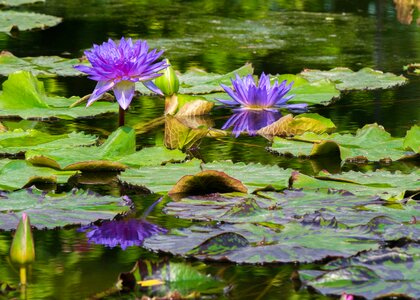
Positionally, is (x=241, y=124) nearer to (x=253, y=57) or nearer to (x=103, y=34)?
(x=253, y=57)

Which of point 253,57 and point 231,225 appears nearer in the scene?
point 231,225

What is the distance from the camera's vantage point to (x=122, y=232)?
2.14m

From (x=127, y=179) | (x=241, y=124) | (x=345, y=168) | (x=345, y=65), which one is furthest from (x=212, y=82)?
(x=127, y=179)

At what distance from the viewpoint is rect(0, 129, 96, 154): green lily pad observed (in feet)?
9.49

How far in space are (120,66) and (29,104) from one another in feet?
2.32

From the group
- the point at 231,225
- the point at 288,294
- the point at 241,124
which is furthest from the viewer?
the point at 241,124

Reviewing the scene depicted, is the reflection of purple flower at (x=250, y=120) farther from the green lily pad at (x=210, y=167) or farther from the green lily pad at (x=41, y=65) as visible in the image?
the green lily pad at (x=41, y=65)

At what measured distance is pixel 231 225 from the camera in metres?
2.10

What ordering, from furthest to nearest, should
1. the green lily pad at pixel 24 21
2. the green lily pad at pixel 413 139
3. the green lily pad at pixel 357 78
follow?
the green lily pad at pixel 24 21 → the green lily pad at pixel 357 78 → the green lily pad at pixel 413 139

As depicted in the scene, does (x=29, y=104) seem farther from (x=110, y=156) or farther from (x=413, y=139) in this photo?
(x=413, y=139)

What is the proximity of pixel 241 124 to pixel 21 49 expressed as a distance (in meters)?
2.19

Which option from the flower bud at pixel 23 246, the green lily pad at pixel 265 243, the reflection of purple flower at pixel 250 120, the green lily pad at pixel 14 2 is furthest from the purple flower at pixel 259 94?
A: the green lily pad at pixel 14 2

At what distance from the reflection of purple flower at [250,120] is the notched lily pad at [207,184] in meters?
0.87

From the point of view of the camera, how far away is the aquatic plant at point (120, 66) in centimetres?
288
